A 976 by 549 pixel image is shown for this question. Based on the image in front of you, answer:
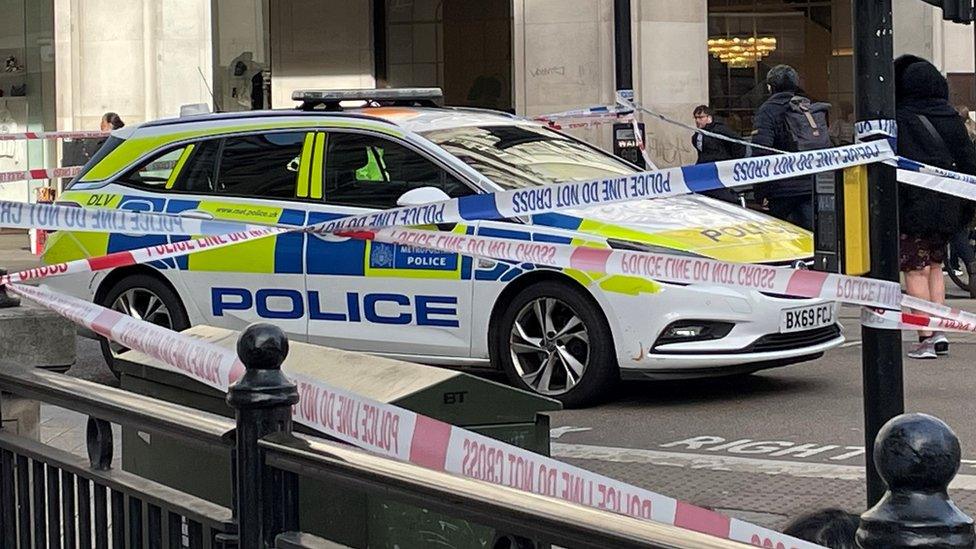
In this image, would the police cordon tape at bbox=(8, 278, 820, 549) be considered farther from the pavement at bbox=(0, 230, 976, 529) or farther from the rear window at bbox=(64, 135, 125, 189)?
the rear window at bbox=(64, 135, 125, 189)

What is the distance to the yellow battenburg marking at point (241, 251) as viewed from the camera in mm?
9359

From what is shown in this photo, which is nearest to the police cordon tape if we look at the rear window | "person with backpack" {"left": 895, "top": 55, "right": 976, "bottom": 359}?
"person with backpack" {"left": 895, "top": 55, "right": 976, "bottom": 359}

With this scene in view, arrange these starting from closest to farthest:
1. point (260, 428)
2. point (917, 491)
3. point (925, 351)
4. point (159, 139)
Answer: point (917, 491) → point (260, 428) → point (159, 139) → point (925, 351)

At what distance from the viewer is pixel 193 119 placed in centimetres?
1017

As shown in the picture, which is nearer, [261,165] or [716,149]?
[261,165]

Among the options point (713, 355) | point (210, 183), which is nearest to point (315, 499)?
point (713, 355)

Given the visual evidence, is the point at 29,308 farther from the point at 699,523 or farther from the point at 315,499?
the point at 699,523

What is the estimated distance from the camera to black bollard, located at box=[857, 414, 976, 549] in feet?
5.81

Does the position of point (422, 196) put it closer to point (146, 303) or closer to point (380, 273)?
point (380, 273)

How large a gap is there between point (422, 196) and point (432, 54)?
60.8ft

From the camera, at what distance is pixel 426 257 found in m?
8.87

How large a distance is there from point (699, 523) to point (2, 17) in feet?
84.4

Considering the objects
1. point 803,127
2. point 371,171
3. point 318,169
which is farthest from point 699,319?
point 803,127

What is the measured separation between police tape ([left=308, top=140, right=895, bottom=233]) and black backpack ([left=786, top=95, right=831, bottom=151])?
855 centimetres
